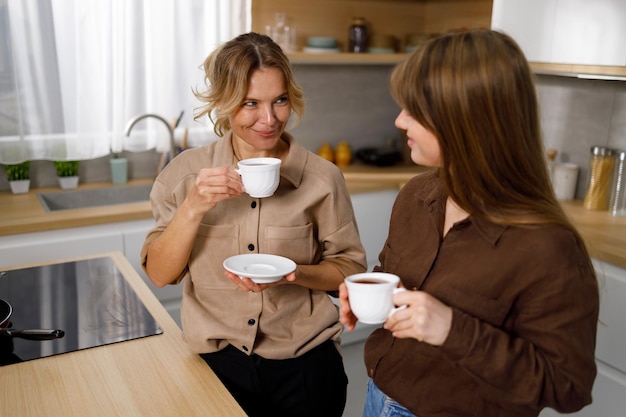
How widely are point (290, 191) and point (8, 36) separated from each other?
166 cm

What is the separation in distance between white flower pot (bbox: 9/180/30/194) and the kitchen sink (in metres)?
0.07

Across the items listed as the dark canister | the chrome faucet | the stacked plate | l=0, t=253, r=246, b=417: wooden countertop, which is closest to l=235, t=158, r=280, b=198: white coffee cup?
l=0, t=253, r=246, b=417: wooden countertop

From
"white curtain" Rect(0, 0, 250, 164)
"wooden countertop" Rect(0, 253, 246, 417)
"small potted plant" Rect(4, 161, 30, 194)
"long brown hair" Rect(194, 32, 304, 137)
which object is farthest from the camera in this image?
"small potted plant" Rect(4, 161, 30, 194)

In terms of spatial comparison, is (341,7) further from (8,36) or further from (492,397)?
(492,397)

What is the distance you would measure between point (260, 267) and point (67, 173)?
178cm

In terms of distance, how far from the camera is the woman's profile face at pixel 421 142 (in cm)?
102

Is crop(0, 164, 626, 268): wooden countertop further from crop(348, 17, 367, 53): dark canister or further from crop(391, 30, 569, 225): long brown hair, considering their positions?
crop(348, 17, 367, 53): dark canister

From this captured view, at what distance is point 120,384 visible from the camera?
1253 millimetres

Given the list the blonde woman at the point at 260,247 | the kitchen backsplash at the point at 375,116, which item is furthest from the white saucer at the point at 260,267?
the kitchen backsplash at the point at 375,116

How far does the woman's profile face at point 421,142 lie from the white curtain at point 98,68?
6.46 feet

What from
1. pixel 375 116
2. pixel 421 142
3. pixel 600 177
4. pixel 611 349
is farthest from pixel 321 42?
pixel 421 142

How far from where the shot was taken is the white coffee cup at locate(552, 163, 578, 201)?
9.07 feet

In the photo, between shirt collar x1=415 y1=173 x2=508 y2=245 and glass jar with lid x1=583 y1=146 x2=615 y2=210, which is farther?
glass jar with lid x1=583 y1=146 x2=615 y2=210

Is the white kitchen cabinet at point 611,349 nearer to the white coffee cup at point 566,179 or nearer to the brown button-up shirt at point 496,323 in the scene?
the white coffee cup at point 566,179
